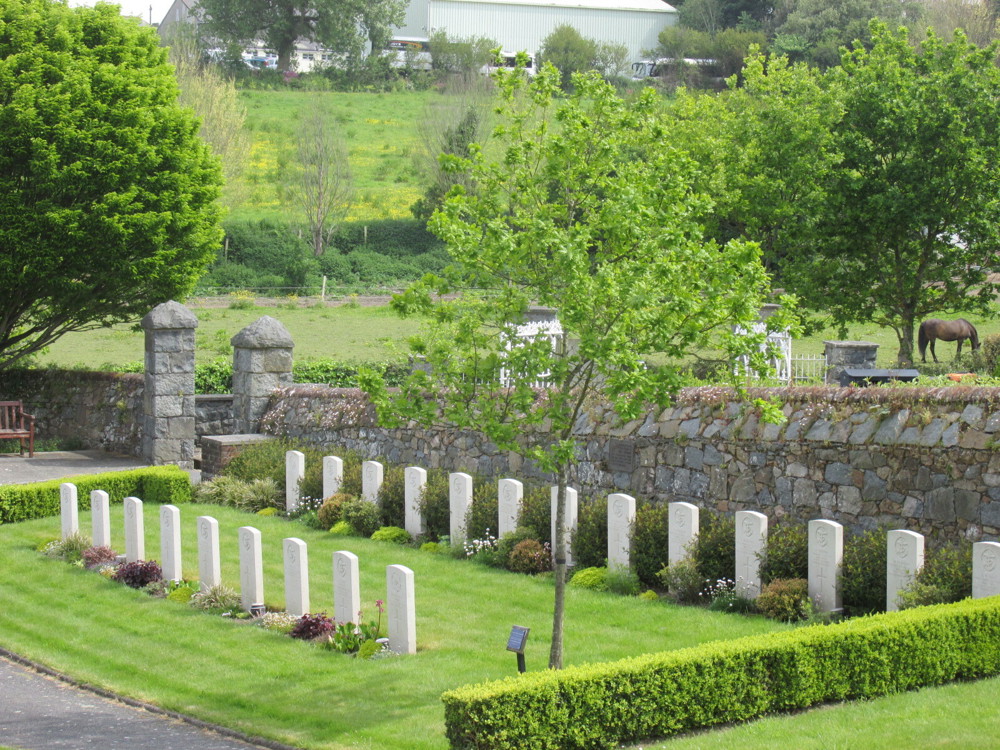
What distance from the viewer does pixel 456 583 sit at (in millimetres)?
11812

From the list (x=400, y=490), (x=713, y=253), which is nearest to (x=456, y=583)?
(x=400, y=490)

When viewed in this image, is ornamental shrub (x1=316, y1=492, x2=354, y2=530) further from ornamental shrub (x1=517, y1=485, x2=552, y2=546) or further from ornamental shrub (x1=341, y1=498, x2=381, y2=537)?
ornamental shrub (x1=517, y1=485, x2=552, y2=546)

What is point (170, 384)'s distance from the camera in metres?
18.3

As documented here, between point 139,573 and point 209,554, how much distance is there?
1276 millimetres

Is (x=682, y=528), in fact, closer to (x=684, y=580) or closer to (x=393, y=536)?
(x=684, y=580)

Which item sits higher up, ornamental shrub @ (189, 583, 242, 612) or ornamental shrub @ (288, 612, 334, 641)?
ornamental shrub @ (288, 612, 334, 641)

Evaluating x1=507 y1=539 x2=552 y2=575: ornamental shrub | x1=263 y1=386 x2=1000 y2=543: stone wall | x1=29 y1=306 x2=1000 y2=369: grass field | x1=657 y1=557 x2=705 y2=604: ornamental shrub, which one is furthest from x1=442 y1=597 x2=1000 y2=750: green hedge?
x1=29 y1=306 x2=1000 y2=369: grass field

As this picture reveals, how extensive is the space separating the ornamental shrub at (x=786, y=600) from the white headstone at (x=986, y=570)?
1.43 meters

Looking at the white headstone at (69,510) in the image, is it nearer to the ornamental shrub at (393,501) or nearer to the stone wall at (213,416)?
the ornamental shrub at (393,501)

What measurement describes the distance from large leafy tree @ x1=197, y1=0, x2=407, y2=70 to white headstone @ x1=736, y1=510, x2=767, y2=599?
71165 millimetres

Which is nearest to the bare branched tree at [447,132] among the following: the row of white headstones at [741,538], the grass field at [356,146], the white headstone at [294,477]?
the grass field at [356,146]

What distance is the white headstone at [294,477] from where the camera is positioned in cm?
A: 1570

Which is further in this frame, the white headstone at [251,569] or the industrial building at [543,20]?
the industrial building at [543,20]

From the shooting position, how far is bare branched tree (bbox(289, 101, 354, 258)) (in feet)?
161
